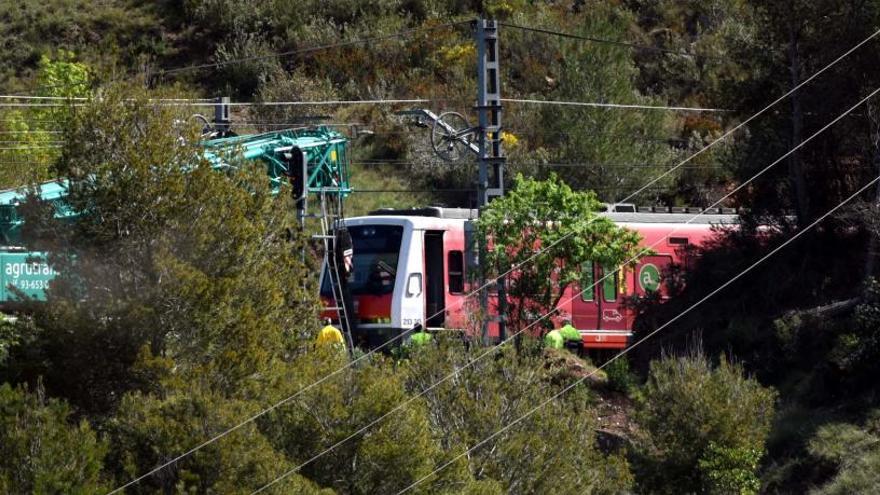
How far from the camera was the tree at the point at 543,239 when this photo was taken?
79.3 ft

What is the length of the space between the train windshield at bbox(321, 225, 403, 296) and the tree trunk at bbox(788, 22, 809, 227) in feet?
24.2

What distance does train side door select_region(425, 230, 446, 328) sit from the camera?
2712cm

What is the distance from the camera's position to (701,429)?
19.2 m

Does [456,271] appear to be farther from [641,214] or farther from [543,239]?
[641,214]

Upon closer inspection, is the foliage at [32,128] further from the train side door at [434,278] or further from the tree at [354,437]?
the tree at [354,437]

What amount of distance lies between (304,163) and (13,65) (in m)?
37.8

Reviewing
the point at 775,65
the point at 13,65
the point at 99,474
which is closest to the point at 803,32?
the point at 775,65

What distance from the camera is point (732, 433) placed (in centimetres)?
1928

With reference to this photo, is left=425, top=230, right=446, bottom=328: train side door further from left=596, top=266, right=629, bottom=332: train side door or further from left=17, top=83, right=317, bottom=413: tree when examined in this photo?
left=17, top=83, right=317, bottom=413: tree

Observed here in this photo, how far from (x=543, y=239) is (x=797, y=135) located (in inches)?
196

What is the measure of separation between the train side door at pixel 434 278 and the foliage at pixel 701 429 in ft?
25.5

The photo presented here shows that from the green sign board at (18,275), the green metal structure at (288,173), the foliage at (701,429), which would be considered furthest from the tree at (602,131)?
the foliage at (701,429)

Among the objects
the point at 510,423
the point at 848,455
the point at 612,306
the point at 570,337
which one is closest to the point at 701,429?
the point at 848,455

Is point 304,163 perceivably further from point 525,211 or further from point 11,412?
point 11,412
